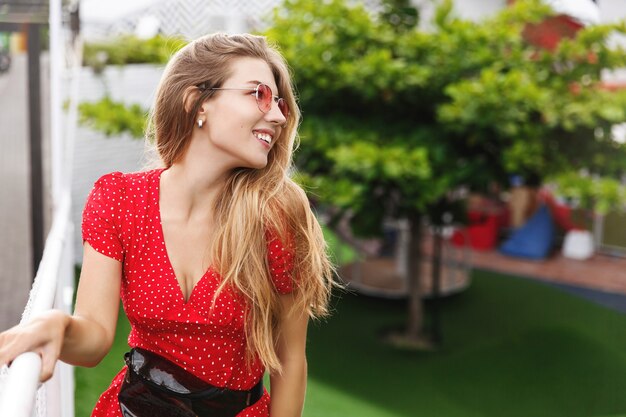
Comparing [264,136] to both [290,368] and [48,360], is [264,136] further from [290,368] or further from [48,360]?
[48,360]

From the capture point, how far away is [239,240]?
1316 mm

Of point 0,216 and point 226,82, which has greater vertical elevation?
point 226,82

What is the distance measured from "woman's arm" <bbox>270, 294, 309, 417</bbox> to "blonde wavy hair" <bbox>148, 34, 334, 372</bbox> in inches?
0.8

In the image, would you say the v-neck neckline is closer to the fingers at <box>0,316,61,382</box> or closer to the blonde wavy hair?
the blonde wavy hair

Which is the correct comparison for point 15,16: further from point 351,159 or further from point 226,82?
point 226,82

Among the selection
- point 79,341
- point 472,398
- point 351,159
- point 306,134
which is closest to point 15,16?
point 306,134

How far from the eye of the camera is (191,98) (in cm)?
134

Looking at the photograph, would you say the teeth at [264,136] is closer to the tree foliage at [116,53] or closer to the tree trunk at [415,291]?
the tree trunk at [415,291]

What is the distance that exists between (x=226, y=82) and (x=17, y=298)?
5.88 meters

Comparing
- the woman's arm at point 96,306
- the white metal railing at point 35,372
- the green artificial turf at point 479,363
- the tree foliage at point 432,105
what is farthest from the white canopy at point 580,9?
the woman's arm at point 96,306

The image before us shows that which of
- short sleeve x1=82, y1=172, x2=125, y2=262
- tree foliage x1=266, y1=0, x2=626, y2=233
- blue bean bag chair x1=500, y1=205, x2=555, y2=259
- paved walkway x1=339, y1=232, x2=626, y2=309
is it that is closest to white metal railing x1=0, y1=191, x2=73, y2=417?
short sleeve x1=82, y1=172, x2=125, y2=262

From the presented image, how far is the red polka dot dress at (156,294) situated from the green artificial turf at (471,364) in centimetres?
314

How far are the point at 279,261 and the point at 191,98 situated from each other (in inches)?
13.2

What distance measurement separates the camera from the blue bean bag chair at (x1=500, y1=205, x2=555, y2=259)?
10.9 meters
